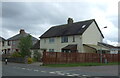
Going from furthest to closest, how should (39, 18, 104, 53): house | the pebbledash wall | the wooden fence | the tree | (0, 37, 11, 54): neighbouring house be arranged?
(0, 37, 11, 54): neighbouring house
the tree
(39, 18, 104, 53): house
the pebbledash wall
the wooden fence

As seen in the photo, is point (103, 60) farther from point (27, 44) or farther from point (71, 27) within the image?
point (27, 44)

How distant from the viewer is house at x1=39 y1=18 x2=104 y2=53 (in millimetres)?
43469

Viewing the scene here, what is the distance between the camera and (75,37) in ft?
146

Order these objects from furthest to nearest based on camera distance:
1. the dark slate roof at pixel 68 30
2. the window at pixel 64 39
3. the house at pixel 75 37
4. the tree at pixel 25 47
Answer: the window at pixel 64 39 → the tree at pixel 25 47 → the dark slate roof at pixel 68 30 → the house at pixel 75 37

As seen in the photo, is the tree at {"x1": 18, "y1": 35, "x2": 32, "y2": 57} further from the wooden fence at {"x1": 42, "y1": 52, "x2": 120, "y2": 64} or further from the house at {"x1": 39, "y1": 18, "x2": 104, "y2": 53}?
the wooden fence at {"x1": 42, "y1": 52, "x2": 120, "y2": 64}

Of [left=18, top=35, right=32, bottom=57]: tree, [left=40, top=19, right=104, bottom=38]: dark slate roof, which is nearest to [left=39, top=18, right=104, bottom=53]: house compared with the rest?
[left=40, top=19, right=104, bottom=38]: dark slate roof

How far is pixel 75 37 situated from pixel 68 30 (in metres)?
3.55

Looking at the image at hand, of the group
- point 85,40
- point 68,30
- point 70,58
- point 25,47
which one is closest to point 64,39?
point 68,30

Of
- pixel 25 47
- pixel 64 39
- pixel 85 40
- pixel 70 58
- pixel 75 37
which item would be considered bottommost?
pixel 70 58

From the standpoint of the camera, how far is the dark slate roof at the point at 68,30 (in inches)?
1756

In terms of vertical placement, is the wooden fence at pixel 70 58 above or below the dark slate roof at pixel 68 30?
below

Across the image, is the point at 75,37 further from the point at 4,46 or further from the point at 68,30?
the point at 4,46

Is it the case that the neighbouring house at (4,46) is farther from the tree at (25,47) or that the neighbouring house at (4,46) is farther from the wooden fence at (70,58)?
the wooden fence at (70,58)

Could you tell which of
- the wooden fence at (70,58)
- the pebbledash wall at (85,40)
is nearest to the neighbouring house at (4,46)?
the pebbledash wall at (85,40)
